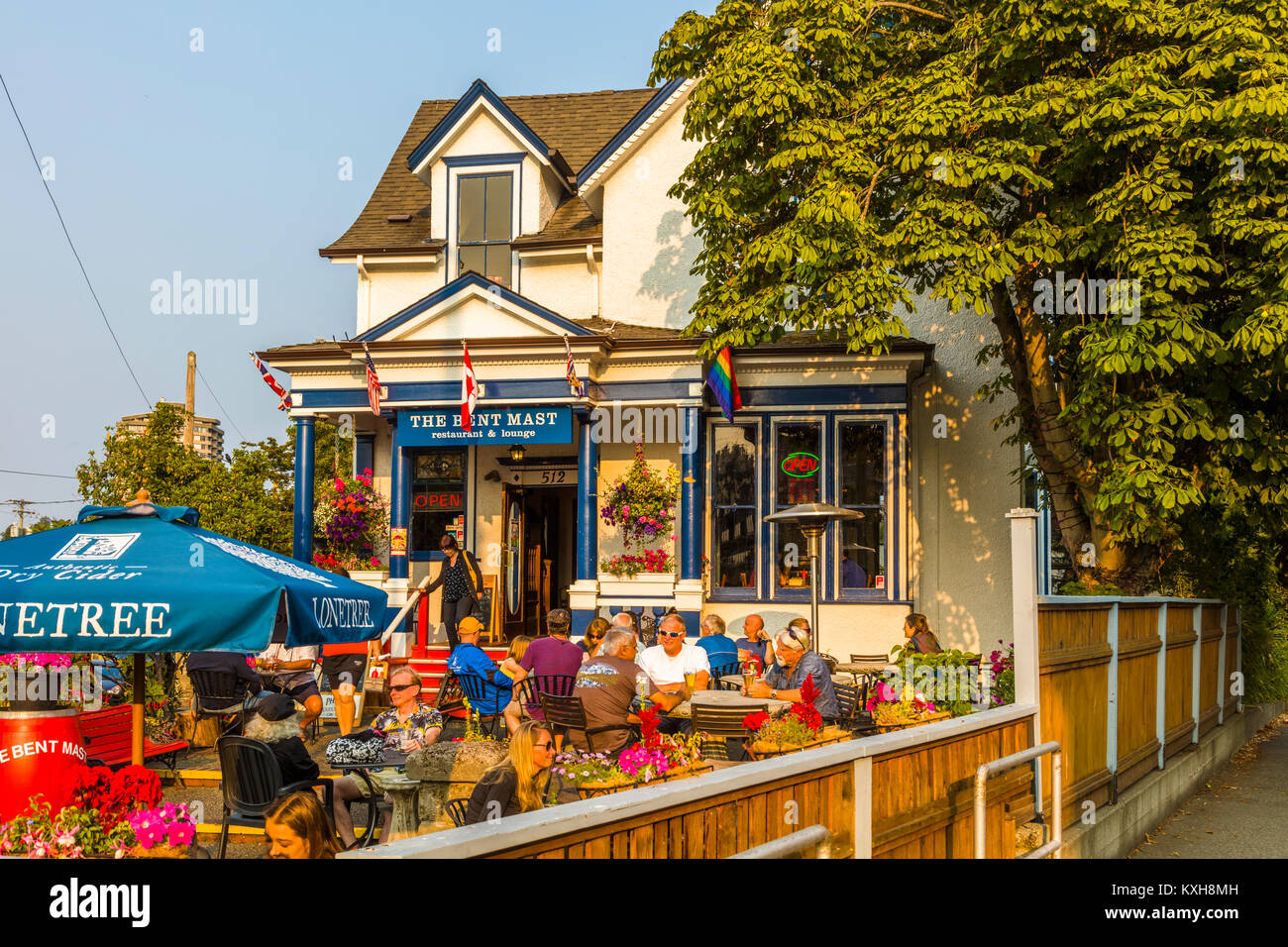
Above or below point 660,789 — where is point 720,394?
above

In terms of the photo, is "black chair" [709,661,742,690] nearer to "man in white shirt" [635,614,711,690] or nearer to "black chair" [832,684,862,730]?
"man in white shirt" [635,614,711,690]

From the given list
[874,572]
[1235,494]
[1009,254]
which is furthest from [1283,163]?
[874,572]

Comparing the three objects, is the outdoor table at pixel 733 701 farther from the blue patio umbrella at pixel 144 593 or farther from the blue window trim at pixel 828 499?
the blue window trim at pixel 828 499

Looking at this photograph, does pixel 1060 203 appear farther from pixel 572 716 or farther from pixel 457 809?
pixel 457 809

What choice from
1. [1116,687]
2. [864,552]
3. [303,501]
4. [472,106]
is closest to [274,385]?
[303,501]

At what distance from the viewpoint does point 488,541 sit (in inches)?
712

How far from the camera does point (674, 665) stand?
11.0 m

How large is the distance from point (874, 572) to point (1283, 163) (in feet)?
25.9

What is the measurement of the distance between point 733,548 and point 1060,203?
721cm

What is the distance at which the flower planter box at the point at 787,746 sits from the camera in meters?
7.97

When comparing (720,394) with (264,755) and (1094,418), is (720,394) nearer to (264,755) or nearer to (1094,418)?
(1094,418)

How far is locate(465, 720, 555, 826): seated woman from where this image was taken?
19.7ft

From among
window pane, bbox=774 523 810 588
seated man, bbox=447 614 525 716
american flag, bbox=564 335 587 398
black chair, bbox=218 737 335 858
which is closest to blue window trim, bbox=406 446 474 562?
american flag, bbox=564 335 587 398
